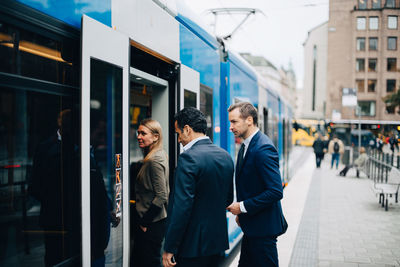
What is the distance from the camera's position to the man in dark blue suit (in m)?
2.31

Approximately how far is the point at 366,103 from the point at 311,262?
133ft

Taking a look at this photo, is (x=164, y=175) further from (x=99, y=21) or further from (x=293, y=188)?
(x=293, y=188)

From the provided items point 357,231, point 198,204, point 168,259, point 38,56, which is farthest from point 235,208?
point 357,231

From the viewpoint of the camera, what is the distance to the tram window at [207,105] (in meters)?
4.32

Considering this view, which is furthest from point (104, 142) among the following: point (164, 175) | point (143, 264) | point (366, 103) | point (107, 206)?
point (366, 103)

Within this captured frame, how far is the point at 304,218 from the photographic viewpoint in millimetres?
7930

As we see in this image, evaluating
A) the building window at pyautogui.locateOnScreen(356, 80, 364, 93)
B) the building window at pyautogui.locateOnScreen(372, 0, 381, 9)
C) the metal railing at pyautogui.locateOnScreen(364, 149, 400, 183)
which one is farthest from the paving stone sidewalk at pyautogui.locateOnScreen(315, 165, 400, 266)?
the building window at pyautogui.locateOnScreen(356, 80, 364, 93)

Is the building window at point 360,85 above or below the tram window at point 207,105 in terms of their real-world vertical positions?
above

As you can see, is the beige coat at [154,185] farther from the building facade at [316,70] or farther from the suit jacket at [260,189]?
the building facade at [316,70]

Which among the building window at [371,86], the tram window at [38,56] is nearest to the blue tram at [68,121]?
the tram window at [38,56]

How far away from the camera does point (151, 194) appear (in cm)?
339

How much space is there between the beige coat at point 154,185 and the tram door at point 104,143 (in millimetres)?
682

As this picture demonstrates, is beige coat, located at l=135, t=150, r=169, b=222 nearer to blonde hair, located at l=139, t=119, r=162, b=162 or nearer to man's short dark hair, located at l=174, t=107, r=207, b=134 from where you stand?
blonde hair, located at l=139, t=119, r=162, b=162

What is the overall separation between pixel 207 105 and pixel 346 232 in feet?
13.4
